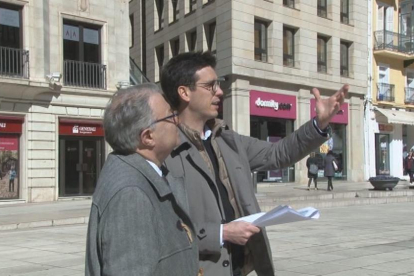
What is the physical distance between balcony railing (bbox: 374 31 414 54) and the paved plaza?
2300 centimetres

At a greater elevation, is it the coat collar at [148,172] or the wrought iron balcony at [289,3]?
the wrought iron balcony at [289,3]

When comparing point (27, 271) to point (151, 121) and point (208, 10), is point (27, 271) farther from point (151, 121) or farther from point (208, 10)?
point (208, 10)

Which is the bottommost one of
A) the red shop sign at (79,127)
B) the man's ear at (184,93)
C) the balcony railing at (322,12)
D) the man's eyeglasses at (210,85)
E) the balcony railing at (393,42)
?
the man's ear at (184,93)

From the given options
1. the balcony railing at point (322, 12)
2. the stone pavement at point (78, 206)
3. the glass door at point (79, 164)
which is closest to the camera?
the stone pavement at point (78, 206)

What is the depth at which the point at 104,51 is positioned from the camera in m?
22.7

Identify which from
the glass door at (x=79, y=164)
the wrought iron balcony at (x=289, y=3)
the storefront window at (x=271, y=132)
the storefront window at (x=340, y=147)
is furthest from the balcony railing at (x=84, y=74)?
the storefront window at (x=340, y=147)


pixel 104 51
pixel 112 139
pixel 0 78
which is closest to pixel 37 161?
pixel 0 78

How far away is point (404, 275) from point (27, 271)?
4966mm

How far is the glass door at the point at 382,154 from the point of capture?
112ft

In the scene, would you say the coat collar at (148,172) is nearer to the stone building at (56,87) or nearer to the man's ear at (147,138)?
the man's ear at (147,138)

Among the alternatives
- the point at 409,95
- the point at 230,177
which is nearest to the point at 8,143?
the point at 230,177

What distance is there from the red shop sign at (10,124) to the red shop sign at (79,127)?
1.68 m

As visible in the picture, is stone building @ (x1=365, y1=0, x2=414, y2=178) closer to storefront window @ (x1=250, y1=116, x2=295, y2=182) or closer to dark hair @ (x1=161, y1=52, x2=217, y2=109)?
storefront window @ (x1=250, y1=116, x2=295, y2=182)

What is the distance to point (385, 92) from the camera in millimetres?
34375
